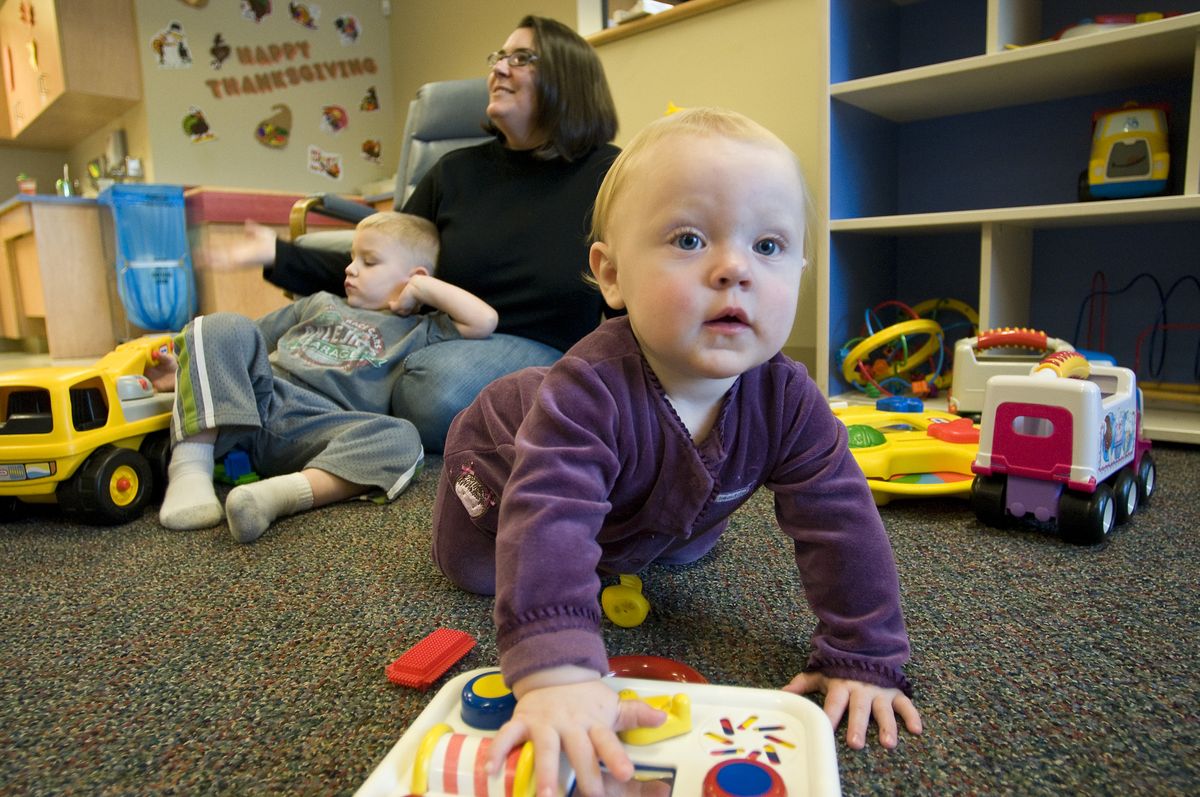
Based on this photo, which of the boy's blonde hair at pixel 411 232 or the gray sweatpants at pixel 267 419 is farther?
the boy's blonde hair at pixel 411 232

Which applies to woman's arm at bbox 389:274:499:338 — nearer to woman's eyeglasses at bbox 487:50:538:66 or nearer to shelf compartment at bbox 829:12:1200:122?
woman's eyeglasses at bbox 487:50:538:66

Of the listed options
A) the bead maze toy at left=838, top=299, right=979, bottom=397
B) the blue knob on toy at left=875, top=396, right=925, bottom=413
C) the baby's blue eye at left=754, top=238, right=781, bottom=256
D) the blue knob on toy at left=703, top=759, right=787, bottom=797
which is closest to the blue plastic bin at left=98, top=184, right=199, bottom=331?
the bead maze toy at left=838, top=299, right=979, bottom=397

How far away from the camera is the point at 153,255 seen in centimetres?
312

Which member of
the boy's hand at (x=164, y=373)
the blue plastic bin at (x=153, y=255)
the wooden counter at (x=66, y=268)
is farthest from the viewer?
the wooden counter at (x=66, y=268)

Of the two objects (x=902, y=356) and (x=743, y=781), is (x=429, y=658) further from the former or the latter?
(x=902, y=356)

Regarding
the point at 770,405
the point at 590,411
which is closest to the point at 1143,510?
the point at 770,405

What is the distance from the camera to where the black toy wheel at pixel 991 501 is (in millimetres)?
923

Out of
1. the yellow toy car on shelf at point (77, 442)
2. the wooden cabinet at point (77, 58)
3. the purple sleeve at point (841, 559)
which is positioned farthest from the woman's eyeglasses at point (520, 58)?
the wooden cabinet at point (77, 58)

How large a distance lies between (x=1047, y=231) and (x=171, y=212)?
3.03 meters

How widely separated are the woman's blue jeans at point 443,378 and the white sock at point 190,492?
13.1 inches

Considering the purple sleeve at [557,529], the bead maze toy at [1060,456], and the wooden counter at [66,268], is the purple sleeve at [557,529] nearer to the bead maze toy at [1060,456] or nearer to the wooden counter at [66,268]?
the bead maze toy at [1060,456]

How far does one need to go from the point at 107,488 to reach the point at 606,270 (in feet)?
2.61

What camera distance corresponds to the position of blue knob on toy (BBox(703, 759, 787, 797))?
0.39m

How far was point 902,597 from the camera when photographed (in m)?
0.72
